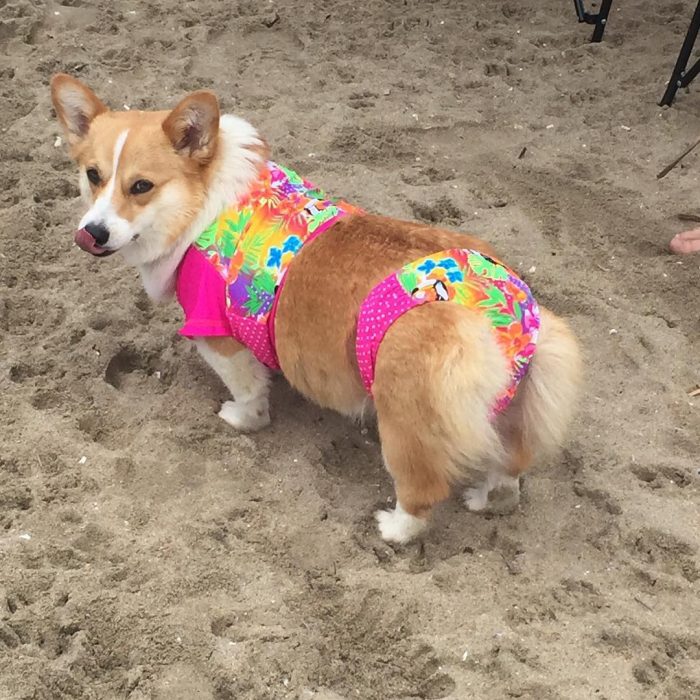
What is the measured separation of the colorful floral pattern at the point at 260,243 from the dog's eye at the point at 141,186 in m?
0.22

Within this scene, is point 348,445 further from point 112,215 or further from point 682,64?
point 682,64

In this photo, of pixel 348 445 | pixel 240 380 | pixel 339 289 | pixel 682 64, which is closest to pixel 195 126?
pixel 339 289

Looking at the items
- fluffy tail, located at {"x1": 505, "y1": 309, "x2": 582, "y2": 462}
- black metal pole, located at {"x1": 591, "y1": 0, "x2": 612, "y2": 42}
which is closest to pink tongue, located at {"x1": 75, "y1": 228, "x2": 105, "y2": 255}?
fluffy tail, located at {"x1": 505, "y1": 309, "x2": 582, "y2": 462}

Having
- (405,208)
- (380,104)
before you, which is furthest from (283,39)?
(405,208)

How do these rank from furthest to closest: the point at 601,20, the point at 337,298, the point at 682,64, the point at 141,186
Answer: the point at 601,20
the point at 682,64
the point at 141,186
the point at 337,298

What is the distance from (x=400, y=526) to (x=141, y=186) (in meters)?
1.33

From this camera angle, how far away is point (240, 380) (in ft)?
9.72

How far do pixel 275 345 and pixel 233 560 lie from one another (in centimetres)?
69

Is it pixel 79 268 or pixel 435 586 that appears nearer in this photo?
pixel 435 586

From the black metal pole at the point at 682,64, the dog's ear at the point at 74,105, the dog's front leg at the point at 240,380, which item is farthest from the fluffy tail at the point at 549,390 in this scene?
the black metal pole at the point at 682,64

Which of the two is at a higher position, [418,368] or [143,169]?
[143,169]

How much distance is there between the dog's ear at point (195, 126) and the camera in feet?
8.38

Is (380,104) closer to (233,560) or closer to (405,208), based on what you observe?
(405,208)

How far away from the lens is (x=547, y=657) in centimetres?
227
